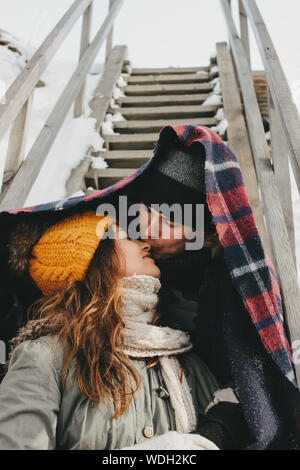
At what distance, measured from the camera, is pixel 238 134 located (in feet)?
9.41

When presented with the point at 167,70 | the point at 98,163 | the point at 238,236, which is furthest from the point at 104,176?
the point at 167,70

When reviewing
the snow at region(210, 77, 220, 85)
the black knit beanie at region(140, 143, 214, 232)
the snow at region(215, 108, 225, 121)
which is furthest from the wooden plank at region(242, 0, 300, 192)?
the snow at region(210, 77, 220, 85)

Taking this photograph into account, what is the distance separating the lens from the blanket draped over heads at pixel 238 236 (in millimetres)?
1175

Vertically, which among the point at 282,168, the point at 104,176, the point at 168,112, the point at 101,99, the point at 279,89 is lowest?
the point at 282,168

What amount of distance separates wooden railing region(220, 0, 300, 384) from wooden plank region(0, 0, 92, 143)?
3.90ft

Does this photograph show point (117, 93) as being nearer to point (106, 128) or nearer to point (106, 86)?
point (106, 86)

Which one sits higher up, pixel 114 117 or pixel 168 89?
pixel 168 89

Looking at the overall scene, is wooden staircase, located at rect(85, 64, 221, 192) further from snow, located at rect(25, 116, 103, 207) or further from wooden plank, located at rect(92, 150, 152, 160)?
snow, located at rect(25, 116, 103, 207)

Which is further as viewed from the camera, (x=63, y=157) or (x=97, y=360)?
(x=63, y=157)

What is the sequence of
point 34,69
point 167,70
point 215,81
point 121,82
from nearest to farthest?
point 34,69 < point 215,81 < point 121,82 < point 167,70

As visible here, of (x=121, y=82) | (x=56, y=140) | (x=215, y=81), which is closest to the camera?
(x=56, y=140)

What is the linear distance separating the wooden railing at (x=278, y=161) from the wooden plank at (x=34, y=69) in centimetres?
119

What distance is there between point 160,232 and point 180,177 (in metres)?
0.23

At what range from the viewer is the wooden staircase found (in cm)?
293
